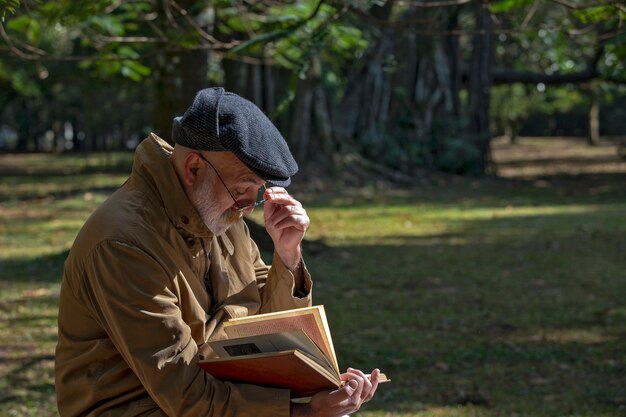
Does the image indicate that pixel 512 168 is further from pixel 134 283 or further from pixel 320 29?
pixel 134 283

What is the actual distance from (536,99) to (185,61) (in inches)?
1742

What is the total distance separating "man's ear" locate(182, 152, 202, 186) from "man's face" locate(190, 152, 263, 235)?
17 mm

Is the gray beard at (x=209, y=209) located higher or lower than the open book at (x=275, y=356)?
higher

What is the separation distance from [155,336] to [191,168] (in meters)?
0.57

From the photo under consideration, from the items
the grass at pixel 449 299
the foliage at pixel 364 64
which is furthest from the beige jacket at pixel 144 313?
the grass at pixel 449 299

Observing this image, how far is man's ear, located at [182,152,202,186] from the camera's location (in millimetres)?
3451

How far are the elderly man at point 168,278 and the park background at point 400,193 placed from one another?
1.37 meters

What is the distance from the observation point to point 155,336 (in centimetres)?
323

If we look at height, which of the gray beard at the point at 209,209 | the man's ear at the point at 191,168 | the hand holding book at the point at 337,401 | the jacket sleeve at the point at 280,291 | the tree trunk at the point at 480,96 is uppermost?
the man's ear at the point at 191,168

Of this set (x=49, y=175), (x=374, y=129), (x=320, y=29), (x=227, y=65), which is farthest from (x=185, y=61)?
(x=49, y=175)

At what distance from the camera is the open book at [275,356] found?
3.26 meters

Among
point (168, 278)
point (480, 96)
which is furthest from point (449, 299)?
point (480, 96)

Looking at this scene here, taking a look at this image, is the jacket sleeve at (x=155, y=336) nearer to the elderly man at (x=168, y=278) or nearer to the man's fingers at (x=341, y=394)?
the elderly man at (x=168, y=278)

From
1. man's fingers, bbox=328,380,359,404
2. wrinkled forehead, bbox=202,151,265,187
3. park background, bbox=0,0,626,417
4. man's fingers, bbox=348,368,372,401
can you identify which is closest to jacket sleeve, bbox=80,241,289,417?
man's fingers, bbox=328,380,359,404
